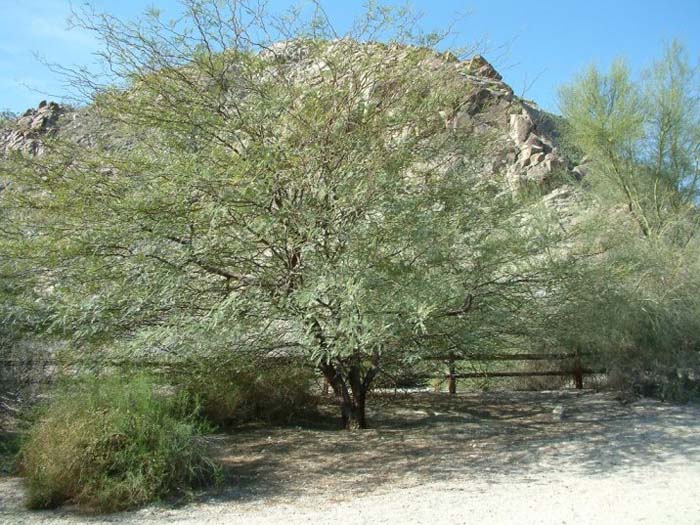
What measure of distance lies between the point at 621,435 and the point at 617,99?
14.2 metres

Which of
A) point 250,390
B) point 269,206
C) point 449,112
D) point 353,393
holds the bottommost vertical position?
point 353,393

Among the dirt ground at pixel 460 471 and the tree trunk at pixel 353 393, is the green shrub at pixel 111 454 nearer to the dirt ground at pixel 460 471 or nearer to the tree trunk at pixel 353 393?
the dirt ground at pixel 460 471

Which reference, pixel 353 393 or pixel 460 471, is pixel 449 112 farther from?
pixel 460 471

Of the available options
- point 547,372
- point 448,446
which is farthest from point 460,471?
point 547,372

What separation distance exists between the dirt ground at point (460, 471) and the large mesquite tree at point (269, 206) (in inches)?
53.2

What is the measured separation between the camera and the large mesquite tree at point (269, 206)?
8195 millimetres

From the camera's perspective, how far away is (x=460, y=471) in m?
8.07

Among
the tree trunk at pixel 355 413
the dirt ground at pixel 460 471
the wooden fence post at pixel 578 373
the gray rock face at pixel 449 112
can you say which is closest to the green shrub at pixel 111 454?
the dirt ground at pixel 460 471

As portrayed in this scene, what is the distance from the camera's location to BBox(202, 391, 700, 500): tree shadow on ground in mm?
7891

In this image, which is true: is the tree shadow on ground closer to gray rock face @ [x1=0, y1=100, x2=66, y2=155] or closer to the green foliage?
the green foliage

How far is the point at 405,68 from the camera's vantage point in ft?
30.8

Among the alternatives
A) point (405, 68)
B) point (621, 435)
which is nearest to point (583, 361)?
point (621, 435)

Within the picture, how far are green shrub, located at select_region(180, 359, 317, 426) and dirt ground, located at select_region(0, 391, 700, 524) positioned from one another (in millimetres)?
387

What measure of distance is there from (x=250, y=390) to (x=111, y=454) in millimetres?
4351
